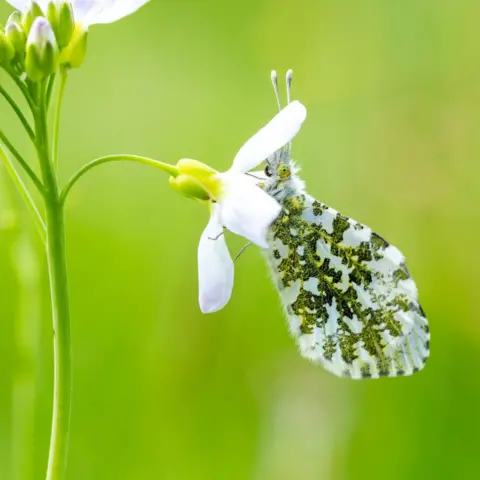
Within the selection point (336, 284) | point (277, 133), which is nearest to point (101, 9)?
point (277, 133)

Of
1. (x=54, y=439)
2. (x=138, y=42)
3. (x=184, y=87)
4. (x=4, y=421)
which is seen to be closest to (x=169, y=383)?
(x=4, y=421)

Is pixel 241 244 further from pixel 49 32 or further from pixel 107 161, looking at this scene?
pixel 49 32

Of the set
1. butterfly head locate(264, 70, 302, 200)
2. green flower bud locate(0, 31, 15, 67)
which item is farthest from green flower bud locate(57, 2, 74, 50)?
butterfly head locate(264, 70, 302, 200)

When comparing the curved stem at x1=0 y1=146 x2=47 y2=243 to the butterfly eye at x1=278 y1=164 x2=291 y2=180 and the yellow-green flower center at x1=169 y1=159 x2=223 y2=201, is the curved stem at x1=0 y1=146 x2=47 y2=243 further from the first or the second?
the butterfly eye at x1=278 y1=164 x2=291 y2=180

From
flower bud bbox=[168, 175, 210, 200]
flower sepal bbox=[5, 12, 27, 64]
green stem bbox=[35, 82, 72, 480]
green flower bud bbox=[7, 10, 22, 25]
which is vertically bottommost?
green stem bbox=[35, 82, 72, 480]

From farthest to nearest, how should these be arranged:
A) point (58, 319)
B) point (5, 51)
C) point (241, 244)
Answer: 1. point (241, 244)
2. point (5, 51)
3. point (58, 319)

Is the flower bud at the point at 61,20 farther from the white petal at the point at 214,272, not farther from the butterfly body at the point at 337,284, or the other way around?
the butterfly body at the point at 337,284

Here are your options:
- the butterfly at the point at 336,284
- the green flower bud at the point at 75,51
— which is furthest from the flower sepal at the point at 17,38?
the butterfly at the point at 336,284
